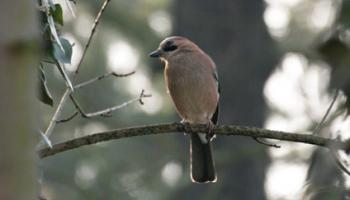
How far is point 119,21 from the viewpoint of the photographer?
37.0 ft

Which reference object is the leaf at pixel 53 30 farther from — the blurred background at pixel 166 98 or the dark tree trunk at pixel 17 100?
the blurred background at pixel 166 98

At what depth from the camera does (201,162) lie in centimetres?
659

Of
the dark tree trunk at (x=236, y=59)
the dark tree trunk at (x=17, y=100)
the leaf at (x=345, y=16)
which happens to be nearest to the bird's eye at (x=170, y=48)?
the dark tree trunk at (x=236, y=59)

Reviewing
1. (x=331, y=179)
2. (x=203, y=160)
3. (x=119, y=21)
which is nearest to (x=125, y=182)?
(x=119, y=21)

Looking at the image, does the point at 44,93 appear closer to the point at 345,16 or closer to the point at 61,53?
the point at 61,53

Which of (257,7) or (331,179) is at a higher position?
(331,179)

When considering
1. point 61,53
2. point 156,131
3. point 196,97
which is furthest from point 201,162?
point 61,53

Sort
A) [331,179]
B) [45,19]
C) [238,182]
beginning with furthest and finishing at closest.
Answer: [238,182] → [45,19] → [331,179]

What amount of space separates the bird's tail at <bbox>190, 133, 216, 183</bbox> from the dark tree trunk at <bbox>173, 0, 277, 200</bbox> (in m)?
3.85

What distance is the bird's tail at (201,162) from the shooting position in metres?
6.47

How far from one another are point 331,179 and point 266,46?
948cm

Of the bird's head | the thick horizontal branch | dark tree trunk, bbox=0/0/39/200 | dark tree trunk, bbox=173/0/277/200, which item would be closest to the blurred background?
dark tree trunk, bbox=173/0/277/200

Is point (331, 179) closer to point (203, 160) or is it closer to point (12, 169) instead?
point (12, 169)

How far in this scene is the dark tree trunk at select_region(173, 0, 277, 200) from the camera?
10.9m
